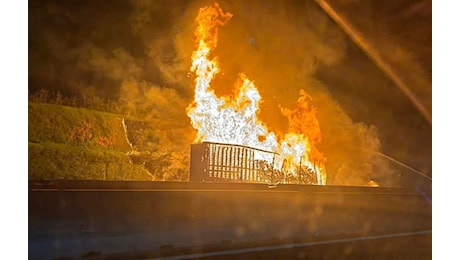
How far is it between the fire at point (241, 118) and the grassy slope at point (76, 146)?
118cm

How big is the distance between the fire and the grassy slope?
1180mm

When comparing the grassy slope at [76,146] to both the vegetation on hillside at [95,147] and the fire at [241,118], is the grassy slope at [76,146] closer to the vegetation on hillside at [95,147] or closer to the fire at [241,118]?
the vegetation on hillside at [95,147]

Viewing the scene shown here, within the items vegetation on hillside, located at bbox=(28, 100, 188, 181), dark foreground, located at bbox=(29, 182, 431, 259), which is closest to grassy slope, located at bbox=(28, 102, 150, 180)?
vegetation on hillside, located at bbox=(28, 100, 188, 181)

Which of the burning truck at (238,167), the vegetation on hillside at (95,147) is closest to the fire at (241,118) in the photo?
the burning truck at (238,167)

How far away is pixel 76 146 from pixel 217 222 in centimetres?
161

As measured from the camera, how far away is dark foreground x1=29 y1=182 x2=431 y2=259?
4.22 metres

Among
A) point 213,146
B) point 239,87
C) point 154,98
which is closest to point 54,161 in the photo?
point 154,98

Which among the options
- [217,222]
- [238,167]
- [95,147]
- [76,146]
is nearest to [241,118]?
[238,167]

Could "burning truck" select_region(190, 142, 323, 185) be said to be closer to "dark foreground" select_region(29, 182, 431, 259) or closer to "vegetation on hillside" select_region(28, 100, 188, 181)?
"vegetation on hillside" select_region(28, 100, 188, 181)

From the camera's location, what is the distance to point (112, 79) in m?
6.32

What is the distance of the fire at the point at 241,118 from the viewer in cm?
701

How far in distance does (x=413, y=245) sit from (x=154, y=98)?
11.6 feet

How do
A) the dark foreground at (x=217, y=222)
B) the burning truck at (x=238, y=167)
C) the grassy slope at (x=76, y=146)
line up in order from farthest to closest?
the burning truck at (x=238, y=167), the grassy slope at (x=76, y=146), the dark foreground at (x=217, y=222)

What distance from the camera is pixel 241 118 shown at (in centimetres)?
748
